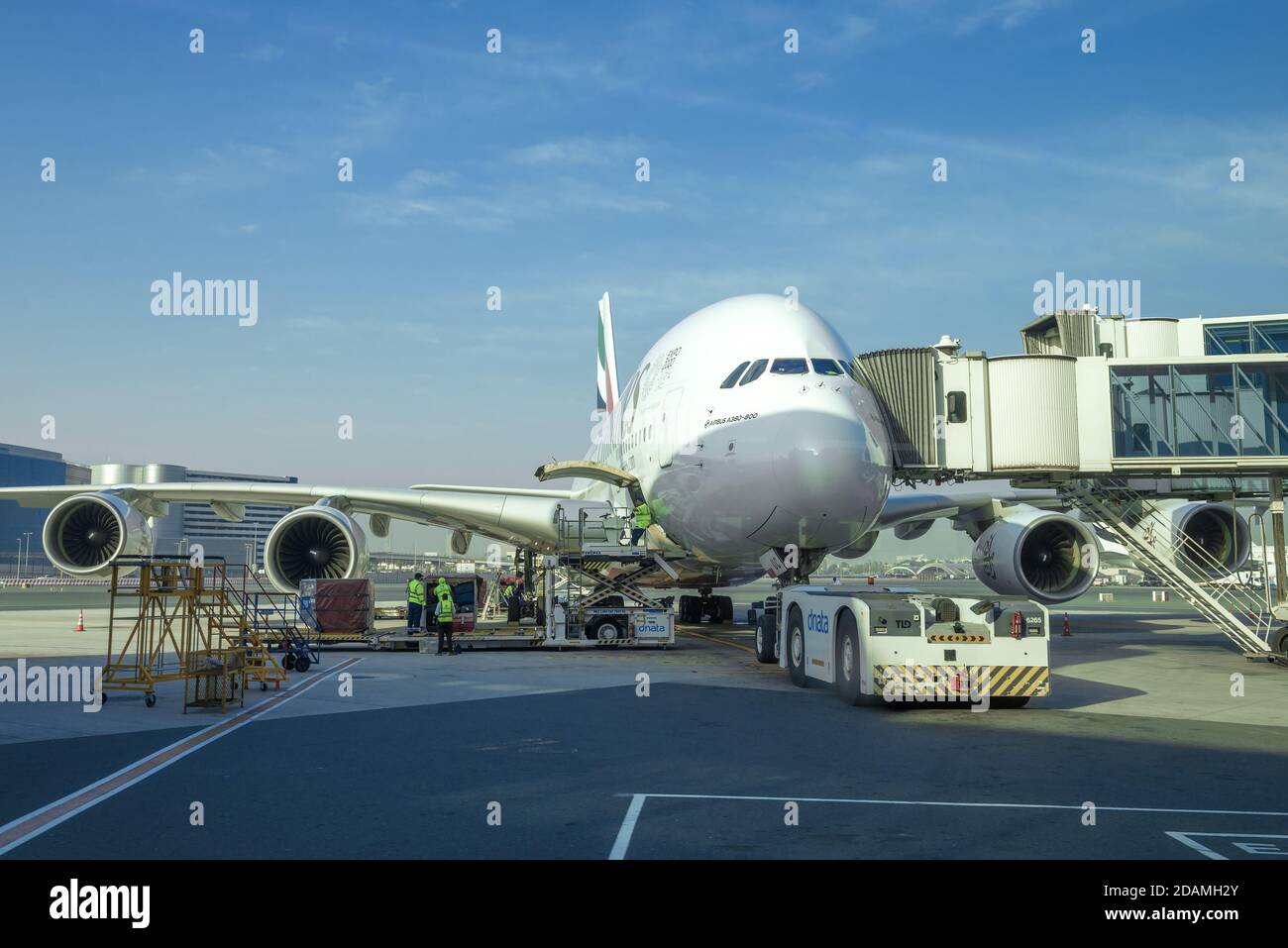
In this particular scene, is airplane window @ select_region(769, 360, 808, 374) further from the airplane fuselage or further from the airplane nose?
the airplane nose

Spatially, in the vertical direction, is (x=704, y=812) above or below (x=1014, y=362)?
below

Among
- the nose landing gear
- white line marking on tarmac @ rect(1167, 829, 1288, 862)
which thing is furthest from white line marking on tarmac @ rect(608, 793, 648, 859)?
the nose landing gear

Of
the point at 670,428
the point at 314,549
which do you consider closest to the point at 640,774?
the point at 670,428

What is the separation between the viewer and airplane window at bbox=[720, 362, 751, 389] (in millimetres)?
16781

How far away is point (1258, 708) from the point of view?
12.7m

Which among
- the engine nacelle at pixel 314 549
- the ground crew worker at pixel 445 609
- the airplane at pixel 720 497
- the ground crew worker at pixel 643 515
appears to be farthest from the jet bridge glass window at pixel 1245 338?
Result: the engine nacelle at pixel 314 549

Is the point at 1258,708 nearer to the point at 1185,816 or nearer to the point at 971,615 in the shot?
the point at 971,615

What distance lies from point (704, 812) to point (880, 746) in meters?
3.41

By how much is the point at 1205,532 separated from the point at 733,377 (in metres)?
12.1

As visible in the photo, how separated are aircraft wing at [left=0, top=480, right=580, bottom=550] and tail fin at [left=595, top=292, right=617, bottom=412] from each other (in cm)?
1004

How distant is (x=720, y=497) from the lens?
16.6 metres

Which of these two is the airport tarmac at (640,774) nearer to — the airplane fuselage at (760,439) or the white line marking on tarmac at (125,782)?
the white line marking on tarmac at (125,782)

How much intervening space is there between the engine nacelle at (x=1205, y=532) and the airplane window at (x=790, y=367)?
28.8ft
